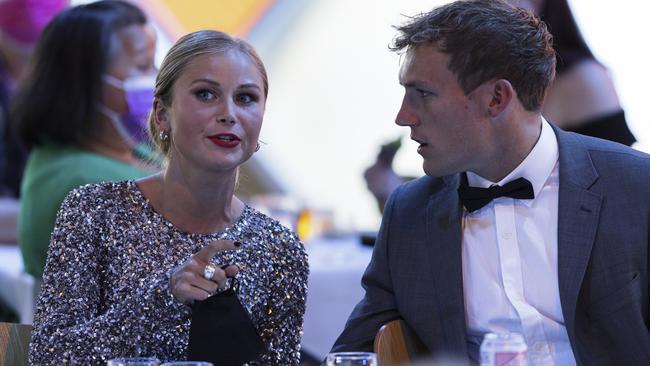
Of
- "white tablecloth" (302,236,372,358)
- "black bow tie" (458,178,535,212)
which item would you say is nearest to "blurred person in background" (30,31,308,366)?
"black bow tie" (458,178,535,212)

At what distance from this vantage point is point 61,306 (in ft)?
7.63

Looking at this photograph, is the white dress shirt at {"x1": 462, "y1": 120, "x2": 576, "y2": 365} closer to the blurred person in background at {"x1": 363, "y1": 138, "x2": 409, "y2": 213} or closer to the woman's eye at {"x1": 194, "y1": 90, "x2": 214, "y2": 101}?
the woman's eye at {"x1": 194, "y1": 90, "x2": 214, "y2": 101}

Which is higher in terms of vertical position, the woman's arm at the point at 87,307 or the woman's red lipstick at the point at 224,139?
the woman's red lipstick at the point at 224,139

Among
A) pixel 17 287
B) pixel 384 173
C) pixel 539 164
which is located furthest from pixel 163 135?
pixel 17 287

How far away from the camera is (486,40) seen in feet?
7.98

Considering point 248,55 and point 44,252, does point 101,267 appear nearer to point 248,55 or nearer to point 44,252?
point 248,55

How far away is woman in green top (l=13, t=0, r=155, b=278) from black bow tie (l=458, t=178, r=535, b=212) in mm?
1278

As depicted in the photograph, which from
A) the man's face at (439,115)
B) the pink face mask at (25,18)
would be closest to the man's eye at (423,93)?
the man's face at (439,115)

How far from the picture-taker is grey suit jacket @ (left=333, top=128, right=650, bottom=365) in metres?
2.28

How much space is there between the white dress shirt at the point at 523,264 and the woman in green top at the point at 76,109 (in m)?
1.30

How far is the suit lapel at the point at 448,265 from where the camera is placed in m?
2.39

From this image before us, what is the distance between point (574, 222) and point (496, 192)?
190 mm

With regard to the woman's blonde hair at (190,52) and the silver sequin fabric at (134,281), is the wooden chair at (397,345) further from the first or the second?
the woman's blonde hair at (190,52)

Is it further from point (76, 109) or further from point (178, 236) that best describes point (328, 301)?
point (178, 236)
